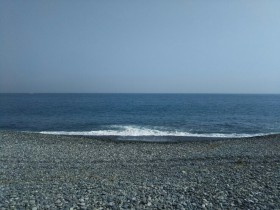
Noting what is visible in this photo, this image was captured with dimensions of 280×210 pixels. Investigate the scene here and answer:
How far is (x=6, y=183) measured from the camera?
505 inches

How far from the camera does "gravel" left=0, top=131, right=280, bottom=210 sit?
9977mm

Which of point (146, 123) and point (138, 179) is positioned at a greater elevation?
point (138, 179)

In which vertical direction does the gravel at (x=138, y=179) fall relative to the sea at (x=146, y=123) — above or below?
above

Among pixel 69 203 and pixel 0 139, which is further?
pixel 0 139

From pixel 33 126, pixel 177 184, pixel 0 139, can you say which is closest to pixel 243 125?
pixel 33 126

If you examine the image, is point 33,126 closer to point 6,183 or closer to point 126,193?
point 6,183

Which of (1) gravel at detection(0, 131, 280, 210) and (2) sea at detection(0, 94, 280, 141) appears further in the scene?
(2) sea at detection(0, 94, 280, 141)

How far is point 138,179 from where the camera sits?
526 inches

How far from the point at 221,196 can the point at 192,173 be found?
3.84 meters

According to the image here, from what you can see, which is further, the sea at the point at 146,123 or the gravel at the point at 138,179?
the sea at the point at 146,123

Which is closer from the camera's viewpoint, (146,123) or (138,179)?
(138,179)

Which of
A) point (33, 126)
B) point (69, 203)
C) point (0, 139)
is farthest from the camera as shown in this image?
point (33, 126)

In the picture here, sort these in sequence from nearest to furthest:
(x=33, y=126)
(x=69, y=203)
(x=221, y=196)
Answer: (x=69, y=203)
(x=221, y=196)
(x=33, y=126)

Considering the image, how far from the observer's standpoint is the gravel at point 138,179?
9.98 meters
